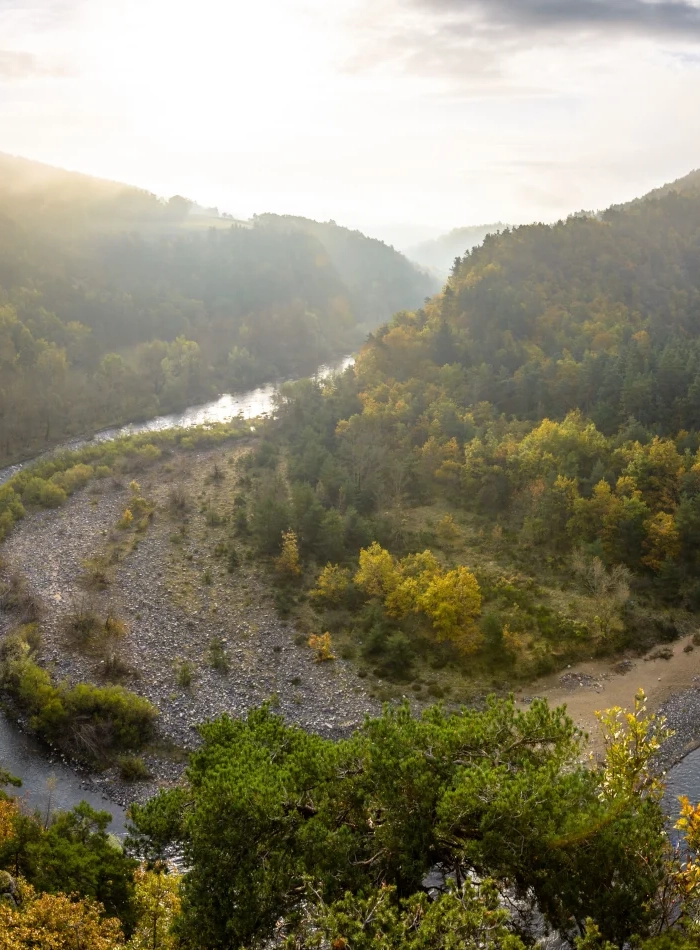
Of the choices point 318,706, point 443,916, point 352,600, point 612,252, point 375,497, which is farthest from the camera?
point 612,252

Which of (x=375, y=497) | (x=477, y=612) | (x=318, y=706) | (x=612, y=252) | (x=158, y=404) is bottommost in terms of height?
(x=318, y=706)

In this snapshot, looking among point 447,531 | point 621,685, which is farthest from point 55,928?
point 447,531

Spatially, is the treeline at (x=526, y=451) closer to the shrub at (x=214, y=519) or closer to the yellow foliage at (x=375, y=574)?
the yellow foliage at (x=375, y=574)

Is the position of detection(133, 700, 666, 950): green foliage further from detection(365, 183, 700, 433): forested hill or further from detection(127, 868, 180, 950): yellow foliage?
detection(365, 183, 700, 433): forested hill

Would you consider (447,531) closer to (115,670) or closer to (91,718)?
(115,670)

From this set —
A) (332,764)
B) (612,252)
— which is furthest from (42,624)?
(612,252)

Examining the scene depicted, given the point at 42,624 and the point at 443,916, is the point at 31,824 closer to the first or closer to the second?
the point at 443,916

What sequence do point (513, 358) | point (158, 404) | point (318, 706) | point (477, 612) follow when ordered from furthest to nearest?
1. point (158, 404)
2. point (513, 358)
3. point (477, 612)
4. point (318, 706)
